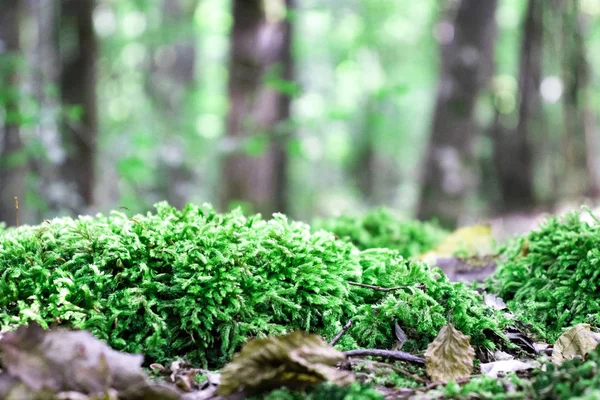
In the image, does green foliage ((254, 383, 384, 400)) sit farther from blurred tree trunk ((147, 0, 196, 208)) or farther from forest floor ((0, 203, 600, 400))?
blurred tree trunk ((147, 0, 196, 208))

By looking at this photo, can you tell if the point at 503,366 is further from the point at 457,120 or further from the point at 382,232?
the point at 457,120

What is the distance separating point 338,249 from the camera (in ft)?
6.73

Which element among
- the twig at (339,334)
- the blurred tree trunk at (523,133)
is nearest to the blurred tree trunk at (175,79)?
the blurred tree trunk at (523,133)

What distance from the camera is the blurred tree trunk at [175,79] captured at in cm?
1150

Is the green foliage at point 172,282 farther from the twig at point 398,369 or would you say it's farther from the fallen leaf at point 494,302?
the fallen leaf at point 494,302

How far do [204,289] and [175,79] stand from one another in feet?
49.7

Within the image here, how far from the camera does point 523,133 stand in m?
8.77

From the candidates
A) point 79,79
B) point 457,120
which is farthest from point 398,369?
point 79,79

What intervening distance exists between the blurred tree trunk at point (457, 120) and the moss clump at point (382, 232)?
2872 mm

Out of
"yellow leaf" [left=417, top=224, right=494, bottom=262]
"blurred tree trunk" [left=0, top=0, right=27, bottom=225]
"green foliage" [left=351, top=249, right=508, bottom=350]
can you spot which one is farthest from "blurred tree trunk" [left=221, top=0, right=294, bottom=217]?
"green foliage" [left=351, top=249, right=508, bottom=350]

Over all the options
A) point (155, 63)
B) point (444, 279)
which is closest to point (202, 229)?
point (444, 279)

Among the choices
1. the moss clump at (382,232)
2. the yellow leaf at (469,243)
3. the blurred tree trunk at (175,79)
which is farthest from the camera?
the blurred tree trunk at (175,79)

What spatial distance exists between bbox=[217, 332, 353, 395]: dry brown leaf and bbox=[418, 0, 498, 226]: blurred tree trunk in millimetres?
5747

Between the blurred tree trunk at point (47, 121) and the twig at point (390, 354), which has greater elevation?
the blurred tree trunk at point (47, 121)
